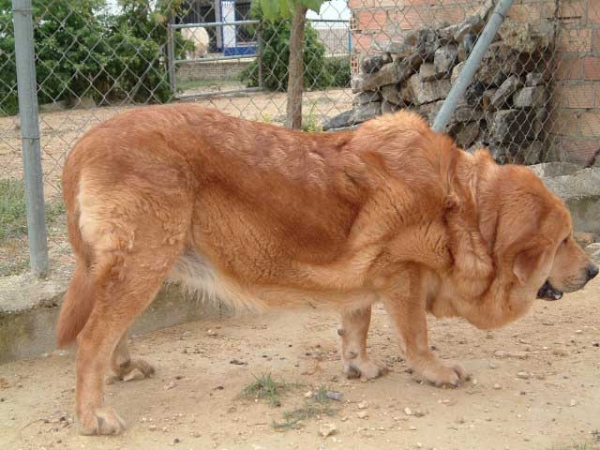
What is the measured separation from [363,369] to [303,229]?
96 cm

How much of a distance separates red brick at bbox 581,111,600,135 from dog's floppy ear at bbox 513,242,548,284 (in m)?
3.76

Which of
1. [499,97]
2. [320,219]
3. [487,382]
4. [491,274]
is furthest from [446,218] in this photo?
[499,97]

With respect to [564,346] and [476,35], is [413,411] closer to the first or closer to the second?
[564,346]

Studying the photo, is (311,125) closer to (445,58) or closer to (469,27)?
(445,58)

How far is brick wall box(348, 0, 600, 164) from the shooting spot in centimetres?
743

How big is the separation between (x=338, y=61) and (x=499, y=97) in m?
5.15

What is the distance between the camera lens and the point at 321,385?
4.40 m

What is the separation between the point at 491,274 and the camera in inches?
170

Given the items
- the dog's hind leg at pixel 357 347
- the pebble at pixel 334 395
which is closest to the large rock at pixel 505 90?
the dog's hind leg at pixel 357 347

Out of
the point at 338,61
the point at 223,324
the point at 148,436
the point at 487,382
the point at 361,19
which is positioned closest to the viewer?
the point at 148,436

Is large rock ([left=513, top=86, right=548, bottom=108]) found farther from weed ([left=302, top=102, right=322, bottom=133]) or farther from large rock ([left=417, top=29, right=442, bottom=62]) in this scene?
weed ([left=302, top=102, right=322, bottom=133])

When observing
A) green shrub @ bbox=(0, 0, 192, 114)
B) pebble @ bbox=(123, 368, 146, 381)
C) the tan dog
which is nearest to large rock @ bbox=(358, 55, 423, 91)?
green shrub @ bbox=(0, 0, 192, 114)

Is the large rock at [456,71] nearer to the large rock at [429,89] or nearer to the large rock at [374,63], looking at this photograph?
the large rock at [429,89]

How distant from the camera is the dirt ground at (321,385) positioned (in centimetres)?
376
